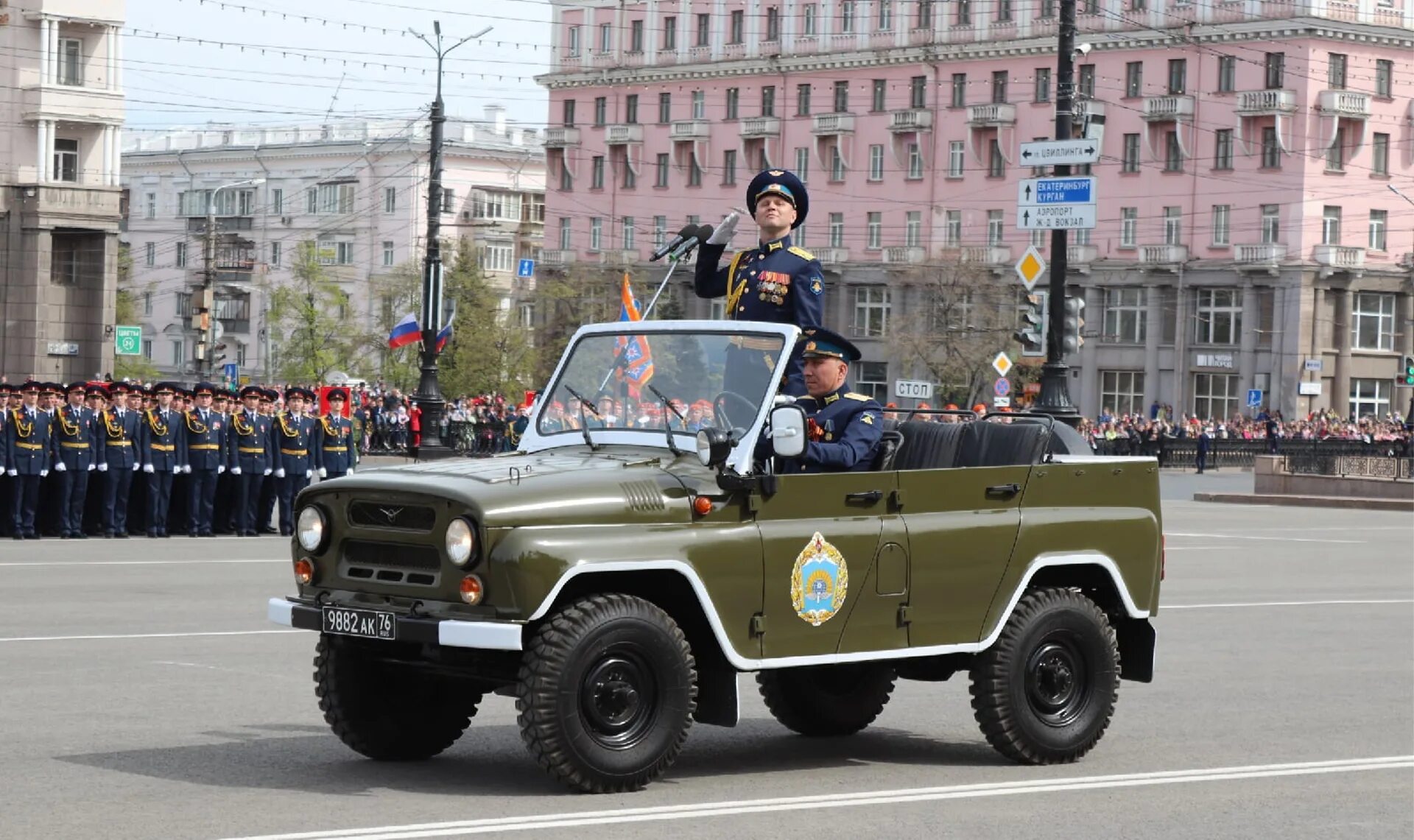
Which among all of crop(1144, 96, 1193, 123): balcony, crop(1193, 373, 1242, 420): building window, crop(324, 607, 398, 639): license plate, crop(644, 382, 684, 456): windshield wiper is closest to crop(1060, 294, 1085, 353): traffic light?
crop(644, 382, 684, 456): windshield wiper

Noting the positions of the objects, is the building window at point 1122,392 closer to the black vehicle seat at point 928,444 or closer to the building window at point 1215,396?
the building window at point 1215,396

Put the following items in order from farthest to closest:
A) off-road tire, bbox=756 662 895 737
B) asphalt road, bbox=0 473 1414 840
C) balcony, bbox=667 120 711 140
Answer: balcony, bbox=667 120 711 140
off-road tire, bbox=756 662 895 737
asphalt road, bbox=0 473 1414 840

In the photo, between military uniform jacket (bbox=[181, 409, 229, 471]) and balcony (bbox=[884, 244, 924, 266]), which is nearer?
military uniform jacket (bbox=[181, 409, 229, 471])

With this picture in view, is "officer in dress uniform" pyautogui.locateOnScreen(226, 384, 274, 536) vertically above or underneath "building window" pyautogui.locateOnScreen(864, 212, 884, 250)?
underneath

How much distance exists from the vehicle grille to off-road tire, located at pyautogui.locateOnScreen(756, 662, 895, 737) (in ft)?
8.46

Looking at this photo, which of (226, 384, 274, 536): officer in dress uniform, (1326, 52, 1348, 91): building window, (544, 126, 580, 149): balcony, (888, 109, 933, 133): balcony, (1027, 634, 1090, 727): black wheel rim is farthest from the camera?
(544, 126, 580, 149): balcony

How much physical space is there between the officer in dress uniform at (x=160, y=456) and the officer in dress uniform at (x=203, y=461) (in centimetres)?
17

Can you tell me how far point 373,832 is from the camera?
310 inches

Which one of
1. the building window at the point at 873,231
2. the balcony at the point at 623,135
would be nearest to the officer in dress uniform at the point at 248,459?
the building window at the point at 873,231

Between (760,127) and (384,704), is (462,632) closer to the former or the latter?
(384,704)

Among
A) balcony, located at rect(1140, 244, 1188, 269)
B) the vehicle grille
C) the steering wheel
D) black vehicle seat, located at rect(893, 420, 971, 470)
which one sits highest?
balcony, located at rect(1140, 244, 1188, 269)

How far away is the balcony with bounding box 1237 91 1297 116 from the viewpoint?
80438mm

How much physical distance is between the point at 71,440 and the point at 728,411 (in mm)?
18207

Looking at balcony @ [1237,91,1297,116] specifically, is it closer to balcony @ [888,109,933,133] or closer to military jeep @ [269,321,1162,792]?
balcony @ [888,109,933,133]
